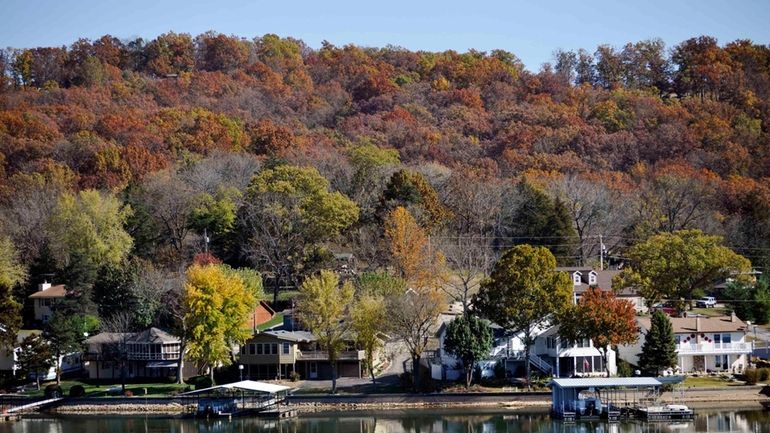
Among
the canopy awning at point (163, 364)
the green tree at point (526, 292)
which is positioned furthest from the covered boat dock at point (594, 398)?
the canopy awning at point (163, 364)

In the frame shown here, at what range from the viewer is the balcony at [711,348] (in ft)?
219

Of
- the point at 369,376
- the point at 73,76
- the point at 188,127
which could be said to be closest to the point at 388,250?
the point at 369,376

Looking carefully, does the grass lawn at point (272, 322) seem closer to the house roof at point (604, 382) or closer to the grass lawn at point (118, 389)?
the grass lawn at point (118, 389)

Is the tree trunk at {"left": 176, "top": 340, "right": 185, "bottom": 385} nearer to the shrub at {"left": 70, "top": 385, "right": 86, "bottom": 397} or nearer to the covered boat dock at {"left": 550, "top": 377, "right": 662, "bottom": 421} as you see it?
the shrub at {"left": 70, "top": 385, "right": 86, "bottom": 397}

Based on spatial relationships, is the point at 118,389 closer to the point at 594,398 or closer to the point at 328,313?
the point at 328,313

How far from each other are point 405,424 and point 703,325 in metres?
19.4

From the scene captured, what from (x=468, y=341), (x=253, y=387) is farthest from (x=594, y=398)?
(x=253, y=387)

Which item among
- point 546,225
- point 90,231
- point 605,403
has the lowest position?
point 605,403

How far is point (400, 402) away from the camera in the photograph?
62.8m

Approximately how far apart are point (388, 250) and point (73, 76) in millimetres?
113686

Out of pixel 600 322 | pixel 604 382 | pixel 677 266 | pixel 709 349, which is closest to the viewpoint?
pixel 604 382

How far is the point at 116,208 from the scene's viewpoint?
87500 millimetres

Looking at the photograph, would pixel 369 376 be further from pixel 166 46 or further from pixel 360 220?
pixel 166 46

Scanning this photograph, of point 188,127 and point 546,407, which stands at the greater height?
point 188,127
